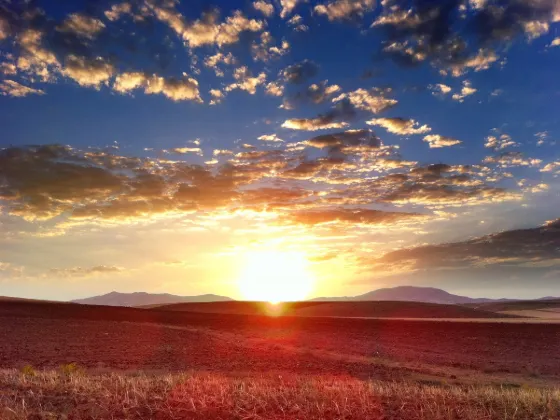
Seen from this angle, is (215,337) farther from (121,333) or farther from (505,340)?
(505,340)

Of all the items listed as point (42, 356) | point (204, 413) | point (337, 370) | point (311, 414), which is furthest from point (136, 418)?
point (42, 356)

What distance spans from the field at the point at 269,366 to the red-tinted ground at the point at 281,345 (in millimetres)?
102

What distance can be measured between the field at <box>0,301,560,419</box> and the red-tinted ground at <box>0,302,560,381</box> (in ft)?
0.33

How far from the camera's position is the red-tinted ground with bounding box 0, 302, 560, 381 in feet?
84.3

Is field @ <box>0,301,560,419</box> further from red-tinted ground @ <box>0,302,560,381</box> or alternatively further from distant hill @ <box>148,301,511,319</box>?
distant hill @ <box>148,301,511,319</box>

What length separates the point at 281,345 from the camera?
34562 mm

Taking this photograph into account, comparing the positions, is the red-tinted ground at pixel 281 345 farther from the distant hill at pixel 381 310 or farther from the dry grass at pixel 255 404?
the distant hill at pixel 381 310

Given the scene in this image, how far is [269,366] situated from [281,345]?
923 cm

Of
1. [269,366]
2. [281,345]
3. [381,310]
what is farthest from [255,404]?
[381,310]

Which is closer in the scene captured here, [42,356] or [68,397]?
[68,397]

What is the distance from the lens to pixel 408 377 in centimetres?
2330

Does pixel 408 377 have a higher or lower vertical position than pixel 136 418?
lower

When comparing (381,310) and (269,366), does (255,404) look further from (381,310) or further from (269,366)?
(381,310)

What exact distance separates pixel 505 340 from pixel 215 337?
24.9 meters
